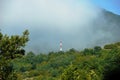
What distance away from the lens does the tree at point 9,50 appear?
3253cm

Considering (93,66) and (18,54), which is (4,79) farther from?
(93,66)

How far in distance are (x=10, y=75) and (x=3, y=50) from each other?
2.05 meters

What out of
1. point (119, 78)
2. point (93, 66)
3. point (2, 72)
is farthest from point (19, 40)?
point (93, 66)

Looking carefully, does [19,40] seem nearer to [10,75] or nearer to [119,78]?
[10,75]

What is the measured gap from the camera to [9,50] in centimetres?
3284

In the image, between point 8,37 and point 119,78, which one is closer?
point 119,78

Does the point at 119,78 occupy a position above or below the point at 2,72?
below

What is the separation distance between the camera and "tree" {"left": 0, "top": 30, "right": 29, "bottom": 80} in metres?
32.5

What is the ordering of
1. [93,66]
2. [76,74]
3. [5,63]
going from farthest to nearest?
[93,66], [76,74], [5,63]

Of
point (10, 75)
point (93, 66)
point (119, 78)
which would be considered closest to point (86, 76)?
point (93, 66)

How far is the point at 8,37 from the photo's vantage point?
33.6 m

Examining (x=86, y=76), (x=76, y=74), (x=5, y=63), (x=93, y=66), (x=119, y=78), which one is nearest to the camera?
(x=119, y=78)

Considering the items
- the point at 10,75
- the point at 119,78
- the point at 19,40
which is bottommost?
the point at 119,78

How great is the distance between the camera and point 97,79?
79.6 meters
